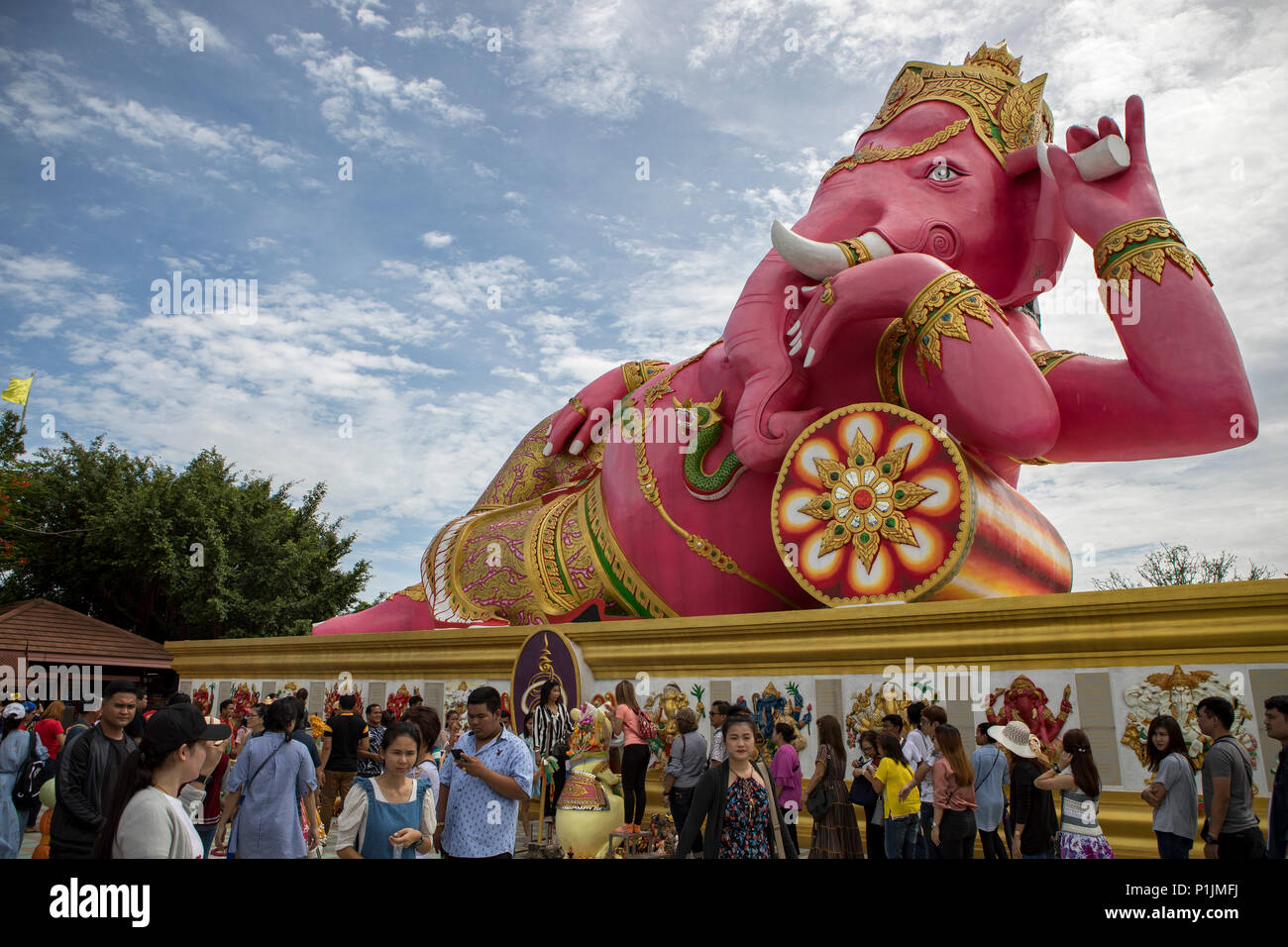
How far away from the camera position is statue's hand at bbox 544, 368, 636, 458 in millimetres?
11172

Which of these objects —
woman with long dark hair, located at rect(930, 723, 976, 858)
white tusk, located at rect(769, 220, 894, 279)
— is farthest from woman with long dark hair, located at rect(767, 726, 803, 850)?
white tusk, located at rect(769, 220, 894, 279)

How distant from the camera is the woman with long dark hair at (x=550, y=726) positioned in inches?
352

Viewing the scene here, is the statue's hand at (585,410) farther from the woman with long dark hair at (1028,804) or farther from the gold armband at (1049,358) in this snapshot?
the woman with long dark hair at (1028,804)

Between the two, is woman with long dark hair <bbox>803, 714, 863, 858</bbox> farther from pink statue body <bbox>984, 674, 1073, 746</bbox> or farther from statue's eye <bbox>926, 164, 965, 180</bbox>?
statue's eye <bbox>926, 164, 965, 180</bbox>

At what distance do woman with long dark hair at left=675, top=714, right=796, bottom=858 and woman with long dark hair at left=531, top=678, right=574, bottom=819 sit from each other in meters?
5.28

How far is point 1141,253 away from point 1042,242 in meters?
1.47

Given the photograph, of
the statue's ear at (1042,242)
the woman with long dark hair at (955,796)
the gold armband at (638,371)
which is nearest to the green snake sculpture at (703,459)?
the gold armband at (638,371)

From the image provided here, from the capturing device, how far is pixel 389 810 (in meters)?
3.71

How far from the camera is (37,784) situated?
591cm

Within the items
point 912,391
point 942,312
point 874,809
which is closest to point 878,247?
point 942,312
